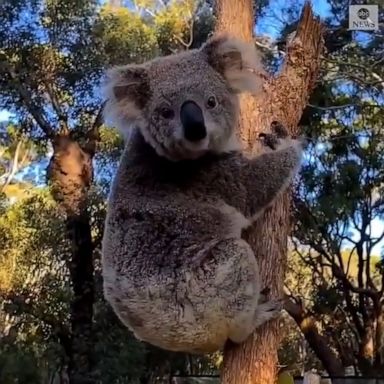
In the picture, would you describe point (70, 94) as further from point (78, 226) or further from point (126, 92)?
point (126, 92)

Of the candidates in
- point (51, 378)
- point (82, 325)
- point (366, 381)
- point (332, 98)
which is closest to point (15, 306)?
point (82, 325)

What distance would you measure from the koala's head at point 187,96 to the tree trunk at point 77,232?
7.21 metres

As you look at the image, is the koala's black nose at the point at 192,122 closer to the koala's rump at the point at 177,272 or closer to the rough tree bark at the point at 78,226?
the koala's rump at the point at 177,272

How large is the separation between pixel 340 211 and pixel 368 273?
180 cm

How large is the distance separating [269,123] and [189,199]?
1.65 feet

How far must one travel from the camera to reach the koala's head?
2.77 metres

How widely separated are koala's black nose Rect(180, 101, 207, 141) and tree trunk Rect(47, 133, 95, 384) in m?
7.48

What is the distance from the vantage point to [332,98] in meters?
12.0

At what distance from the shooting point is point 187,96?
2.79 metres

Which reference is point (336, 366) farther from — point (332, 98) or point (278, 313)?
point (278, 313)

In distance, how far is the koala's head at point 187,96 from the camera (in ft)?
9.10

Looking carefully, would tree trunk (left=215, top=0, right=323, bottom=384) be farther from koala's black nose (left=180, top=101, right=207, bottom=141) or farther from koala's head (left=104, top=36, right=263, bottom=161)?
koala's black nose (left=180, top=101, right=207, bottom=141)

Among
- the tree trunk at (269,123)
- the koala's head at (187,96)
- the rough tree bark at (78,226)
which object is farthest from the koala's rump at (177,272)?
the rough tree bark at (78,226)

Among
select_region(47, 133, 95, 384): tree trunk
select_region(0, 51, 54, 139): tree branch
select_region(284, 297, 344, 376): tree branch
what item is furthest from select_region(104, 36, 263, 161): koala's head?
select_region(284, 297, 344, 376): tree branch
